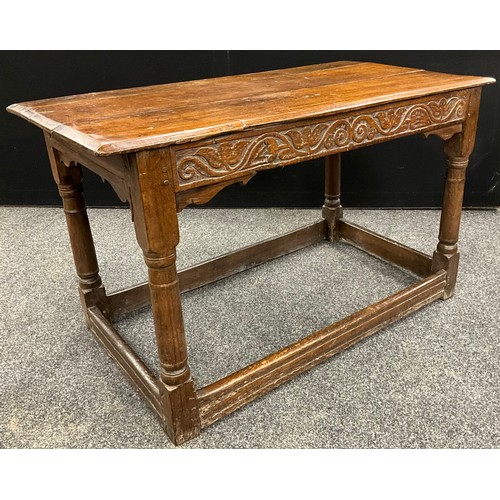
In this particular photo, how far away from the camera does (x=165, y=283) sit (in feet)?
5.08

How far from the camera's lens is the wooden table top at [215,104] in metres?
1.42

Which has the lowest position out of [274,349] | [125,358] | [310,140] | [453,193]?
[274,349]

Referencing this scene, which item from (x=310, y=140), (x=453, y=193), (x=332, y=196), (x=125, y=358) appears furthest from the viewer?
(x=332, y=196)

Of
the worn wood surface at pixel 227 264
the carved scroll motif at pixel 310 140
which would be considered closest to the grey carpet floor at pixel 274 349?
the worn wood surface at pixel 227 264

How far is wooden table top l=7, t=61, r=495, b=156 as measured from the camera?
1.42 meters

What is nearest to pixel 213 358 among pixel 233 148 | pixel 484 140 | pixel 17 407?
pixel 17 407

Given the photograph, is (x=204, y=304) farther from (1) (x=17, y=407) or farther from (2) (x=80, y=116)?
(2) (x=80, y=116)

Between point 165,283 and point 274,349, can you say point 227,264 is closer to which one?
point 274,349

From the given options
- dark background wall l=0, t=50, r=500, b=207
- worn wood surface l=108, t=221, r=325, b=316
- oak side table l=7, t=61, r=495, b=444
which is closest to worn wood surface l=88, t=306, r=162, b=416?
oak side table l=7, t=61, r=495, b=444

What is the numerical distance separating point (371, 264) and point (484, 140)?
114 cm

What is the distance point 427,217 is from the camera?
10.9ft

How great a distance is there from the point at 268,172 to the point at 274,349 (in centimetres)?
155

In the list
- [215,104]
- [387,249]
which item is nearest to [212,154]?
[215,104]

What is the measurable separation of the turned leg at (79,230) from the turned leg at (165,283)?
0.63m
